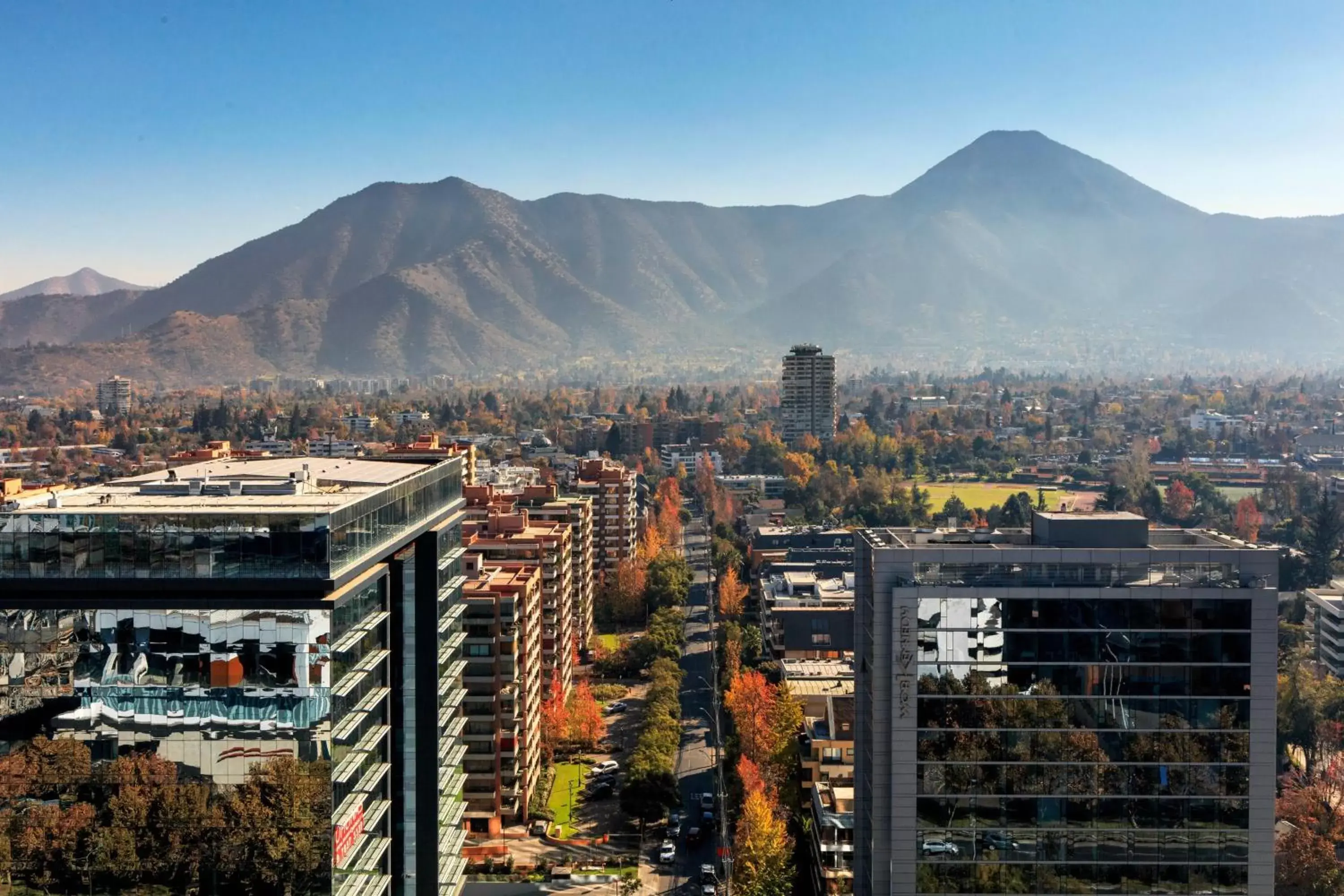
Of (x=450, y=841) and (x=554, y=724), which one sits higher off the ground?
(x=450, y=841)

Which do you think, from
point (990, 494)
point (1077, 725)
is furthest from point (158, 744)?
point (990, 494)

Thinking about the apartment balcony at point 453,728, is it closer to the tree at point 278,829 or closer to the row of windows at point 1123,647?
the tree at point 278,829

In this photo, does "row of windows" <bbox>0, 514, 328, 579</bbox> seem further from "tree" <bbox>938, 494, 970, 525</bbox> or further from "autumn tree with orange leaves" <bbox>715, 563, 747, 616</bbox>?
"tree" <bbox>938, 494, 970, 525</bbox>

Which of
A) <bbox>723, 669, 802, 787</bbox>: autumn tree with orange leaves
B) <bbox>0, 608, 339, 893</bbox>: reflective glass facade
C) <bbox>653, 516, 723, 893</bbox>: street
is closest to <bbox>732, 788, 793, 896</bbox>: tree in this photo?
<bbox>653, 516, 723, 893</bbox>: street

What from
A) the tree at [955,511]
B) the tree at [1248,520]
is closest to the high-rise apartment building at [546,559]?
the tree at [955,511]

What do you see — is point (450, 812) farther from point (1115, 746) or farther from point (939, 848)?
point (1115, 746)

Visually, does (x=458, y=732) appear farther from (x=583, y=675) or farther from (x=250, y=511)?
(x=583, y=675)
